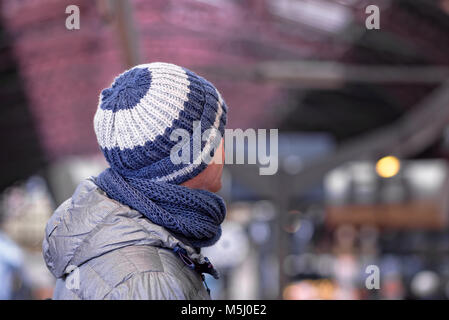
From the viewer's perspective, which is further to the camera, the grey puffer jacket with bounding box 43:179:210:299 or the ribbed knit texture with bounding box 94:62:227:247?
the ribbed knit texture with bounding box 94:62:227:247

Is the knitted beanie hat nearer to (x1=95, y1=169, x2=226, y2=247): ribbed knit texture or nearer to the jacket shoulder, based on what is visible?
(x1=95, y1=169, x2=226, y2=247): ribbed knit texture

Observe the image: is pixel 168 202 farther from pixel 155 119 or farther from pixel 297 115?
pixel 297 115

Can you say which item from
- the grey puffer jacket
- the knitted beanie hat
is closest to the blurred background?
the knitted beanie hat

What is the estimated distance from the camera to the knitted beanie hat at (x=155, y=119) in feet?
5.08

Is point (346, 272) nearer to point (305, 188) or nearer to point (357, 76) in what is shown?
point (357, 76)

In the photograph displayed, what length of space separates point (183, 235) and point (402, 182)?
10138mm

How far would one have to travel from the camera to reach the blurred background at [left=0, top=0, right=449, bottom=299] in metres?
6.34

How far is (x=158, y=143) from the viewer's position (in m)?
1.55

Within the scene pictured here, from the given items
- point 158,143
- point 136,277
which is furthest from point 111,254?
point 158,143

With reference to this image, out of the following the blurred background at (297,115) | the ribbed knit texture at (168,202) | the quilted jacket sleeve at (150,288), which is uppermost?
the blurred background at (297,115)

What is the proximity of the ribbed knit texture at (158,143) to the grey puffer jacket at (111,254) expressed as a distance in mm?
41

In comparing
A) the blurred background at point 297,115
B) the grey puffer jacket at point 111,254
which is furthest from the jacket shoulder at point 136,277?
the blurred background at point 297,115

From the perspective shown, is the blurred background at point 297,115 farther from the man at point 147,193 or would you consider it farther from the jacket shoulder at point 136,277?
the jacket shoulder at point 136,277

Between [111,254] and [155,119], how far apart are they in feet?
1.03
